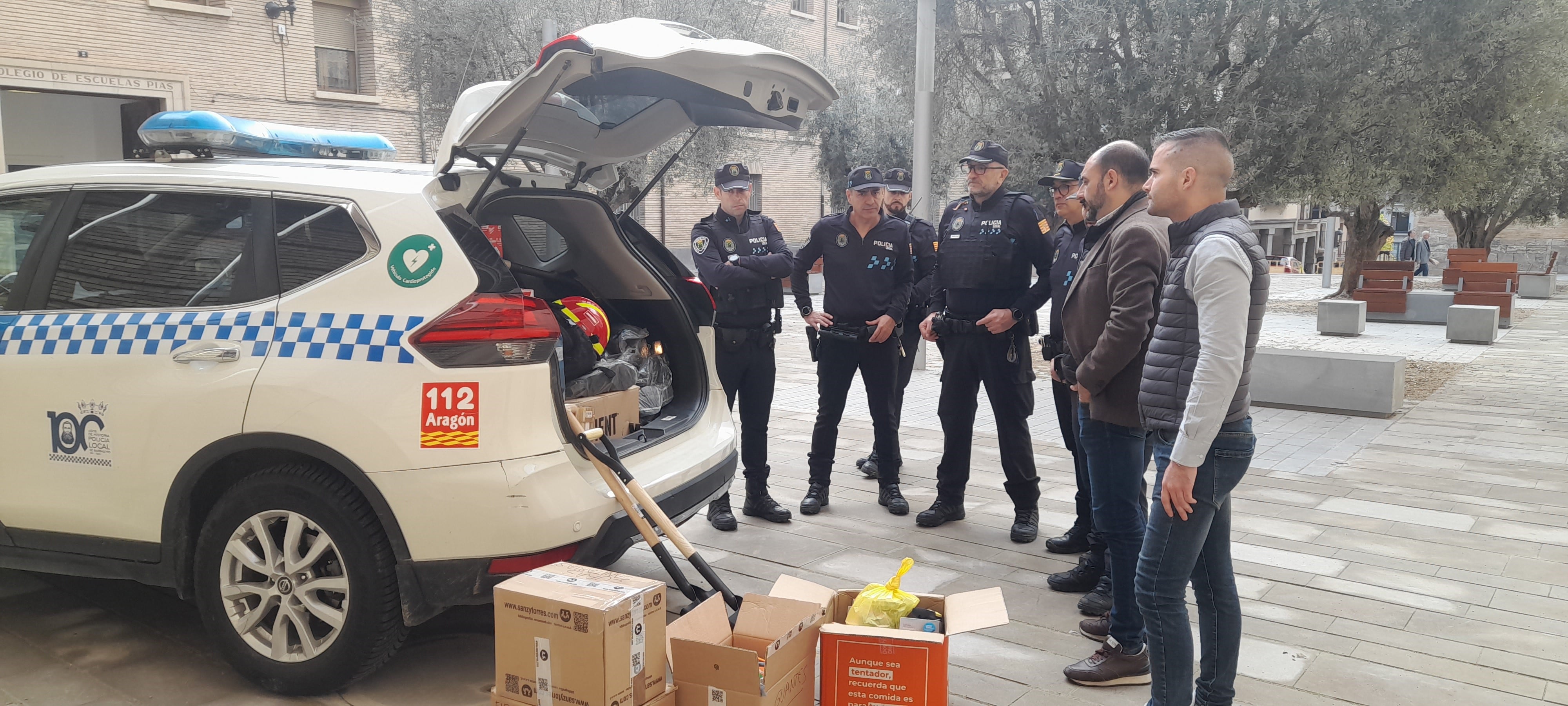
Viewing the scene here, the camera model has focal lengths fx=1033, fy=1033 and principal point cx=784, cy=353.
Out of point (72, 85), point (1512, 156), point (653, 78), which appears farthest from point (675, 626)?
point (72, 85)

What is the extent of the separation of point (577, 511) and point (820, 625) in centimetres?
82

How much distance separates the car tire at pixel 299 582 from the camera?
313 cm

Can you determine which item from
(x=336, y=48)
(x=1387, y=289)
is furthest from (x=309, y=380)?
(x=1387, y=289)

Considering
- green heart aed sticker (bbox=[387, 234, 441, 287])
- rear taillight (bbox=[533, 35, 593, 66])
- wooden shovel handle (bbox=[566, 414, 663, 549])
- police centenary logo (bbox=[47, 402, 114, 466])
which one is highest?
rear taillight (bbox=[533, 35, 593, 66])

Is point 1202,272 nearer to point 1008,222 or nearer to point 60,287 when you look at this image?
point 1008,222

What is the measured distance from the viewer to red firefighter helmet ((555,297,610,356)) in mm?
4199

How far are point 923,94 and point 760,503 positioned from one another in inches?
248

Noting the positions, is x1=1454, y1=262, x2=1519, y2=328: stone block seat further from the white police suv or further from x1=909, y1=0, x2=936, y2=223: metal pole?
the white police suv

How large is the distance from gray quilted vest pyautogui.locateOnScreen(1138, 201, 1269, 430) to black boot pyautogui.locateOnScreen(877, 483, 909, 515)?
2807 millimetres

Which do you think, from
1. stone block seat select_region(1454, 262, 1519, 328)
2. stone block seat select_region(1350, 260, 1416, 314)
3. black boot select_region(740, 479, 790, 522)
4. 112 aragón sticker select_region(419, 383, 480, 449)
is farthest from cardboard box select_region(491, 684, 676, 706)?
stone block seat select_region(1454, 262, 1519, 328)

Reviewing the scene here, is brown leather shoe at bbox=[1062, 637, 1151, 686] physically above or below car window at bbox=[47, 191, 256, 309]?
below

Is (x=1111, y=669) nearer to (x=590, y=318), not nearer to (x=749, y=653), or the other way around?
(x=749, y=653)

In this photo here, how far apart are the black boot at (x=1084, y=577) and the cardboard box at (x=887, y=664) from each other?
1505 mm

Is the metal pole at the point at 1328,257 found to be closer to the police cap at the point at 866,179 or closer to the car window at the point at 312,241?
the police cap at the point at 866,179
